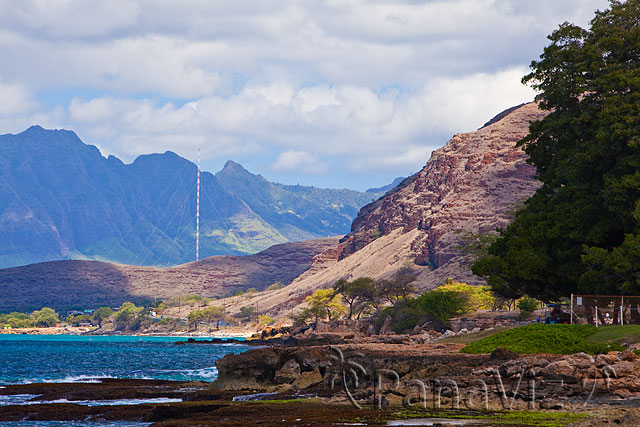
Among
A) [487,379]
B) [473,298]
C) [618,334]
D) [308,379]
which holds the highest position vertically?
[473,298]

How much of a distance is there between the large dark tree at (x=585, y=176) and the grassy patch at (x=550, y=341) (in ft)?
21.7

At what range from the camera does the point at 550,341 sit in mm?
42188

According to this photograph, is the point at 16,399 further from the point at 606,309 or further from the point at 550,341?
the point at 606,309

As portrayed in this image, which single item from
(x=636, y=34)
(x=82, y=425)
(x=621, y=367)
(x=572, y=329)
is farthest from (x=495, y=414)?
(x=636, y=34)

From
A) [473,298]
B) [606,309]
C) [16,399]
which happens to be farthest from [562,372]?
[473,298]

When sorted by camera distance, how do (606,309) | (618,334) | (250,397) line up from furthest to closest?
(606,309) < (250,397) < (618,334)

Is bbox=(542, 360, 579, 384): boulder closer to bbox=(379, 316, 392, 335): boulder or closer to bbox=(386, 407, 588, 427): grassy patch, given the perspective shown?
bbox=(386, 407, 588, 427): grassy patch

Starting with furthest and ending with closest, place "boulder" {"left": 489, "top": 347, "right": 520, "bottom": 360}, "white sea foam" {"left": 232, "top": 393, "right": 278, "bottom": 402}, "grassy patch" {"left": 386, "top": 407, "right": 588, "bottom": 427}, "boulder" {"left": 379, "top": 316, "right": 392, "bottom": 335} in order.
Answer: "boulder" {"left": 379, "top": 316, "right": 392, "bottom": 335} → "white sea foam" {"left": 232, "top": 393, "right": 278, "bottom": 402} → "boulder" {"left": 489, "top": 347, "right": 520, "bottom": 360} → "grassy patch" {"left": 386, "top": 407, "right": 588, "bottom": 427}

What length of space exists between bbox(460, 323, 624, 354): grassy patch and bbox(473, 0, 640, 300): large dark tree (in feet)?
21.7

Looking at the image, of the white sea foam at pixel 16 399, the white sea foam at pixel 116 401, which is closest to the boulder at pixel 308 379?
the white sea foam at pixel 116 401

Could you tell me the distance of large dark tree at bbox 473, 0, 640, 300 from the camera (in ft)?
163

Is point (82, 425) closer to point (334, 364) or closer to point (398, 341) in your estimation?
point (334, 364)

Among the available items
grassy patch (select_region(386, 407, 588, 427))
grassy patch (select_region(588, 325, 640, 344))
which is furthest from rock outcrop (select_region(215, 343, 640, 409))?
grassy patch (select_region(588, 325, 640, 344))

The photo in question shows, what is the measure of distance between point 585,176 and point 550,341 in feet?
52.7
